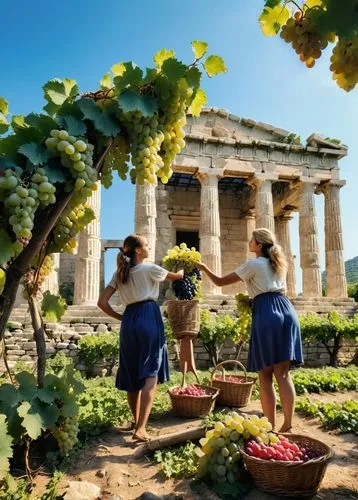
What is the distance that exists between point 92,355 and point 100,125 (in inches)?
276

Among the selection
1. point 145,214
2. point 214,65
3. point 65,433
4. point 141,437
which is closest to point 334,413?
point 141,437

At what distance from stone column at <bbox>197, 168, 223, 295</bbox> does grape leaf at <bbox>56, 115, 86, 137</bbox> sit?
11.7 m

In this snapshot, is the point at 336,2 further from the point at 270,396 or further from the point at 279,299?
the point at 270,396

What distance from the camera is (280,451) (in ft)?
8.20

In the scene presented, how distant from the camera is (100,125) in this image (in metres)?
1.65

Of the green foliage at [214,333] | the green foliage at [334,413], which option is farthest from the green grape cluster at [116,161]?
the green foliage at [214,333]

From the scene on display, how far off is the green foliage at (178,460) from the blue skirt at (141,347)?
605 mm

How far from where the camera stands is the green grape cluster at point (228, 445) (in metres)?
2.49

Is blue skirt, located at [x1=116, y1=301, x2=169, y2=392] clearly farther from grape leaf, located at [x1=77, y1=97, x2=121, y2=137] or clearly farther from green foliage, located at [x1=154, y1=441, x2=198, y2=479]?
grape leaf, located at [x1=77, y1=97, x2=121, y2=137]

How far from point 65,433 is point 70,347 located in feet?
21.6

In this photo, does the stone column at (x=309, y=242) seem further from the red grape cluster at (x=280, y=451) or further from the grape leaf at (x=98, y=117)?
the grape leaf at (x=98, y=117)

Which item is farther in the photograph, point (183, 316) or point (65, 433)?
point (183, 316)

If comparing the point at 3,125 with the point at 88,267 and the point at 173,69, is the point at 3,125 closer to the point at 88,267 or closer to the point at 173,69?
the point at 173,69

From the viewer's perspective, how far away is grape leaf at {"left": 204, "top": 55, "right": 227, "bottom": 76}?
1.83 m
